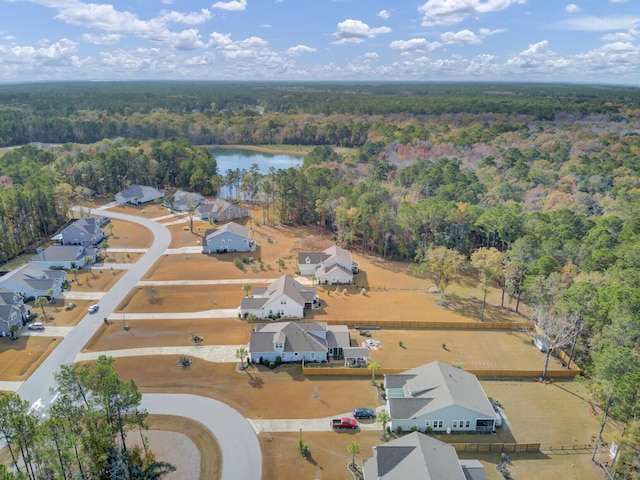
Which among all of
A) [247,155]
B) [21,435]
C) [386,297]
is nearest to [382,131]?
[247,155]

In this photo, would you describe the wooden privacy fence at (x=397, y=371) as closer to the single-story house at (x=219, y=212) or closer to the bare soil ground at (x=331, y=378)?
the bare soil ground at (x=331, y=378)

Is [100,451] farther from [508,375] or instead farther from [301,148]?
[301,148]

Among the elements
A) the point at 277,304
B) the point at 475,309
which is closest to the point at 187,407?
the point at 277,304

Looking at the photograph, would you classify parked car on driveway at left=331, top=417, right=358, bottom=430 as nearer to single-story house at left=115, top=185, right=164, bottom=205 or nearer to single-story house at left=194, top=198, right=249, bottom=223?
single-story house at left=194, top=198, right=249, bottom=223

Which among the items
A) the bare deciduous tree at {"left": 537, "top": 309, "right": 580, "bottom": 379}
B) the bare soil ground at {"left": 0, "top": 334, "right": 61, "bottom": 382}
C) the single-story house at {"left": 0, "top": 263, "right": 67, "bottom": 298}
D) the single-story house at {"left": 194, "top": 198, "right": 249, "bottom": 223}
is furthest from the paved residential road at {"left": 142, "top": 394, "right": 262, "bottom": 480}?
the single-story house at {"left": 194, "top": 198, "right": 249, "bottom": 223}

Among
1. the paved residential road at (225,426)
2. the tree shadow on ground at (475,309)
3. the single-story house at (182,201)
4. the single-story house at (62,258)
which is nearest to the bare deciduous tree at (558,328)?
the tree shadow on ground at (475,309)
